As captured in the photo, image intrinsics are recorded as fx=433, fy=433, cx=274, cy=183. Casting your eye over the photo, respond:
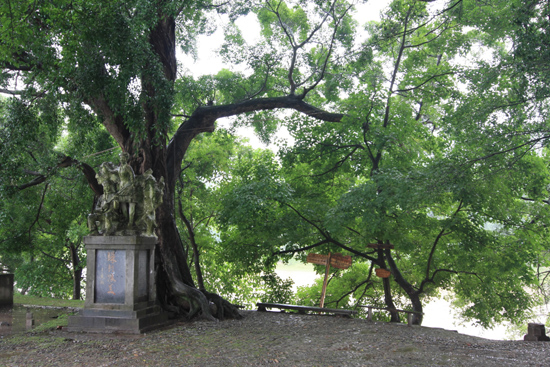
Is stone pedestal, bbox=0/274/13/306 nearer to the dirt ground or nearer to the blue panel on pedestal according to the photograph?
the dirt ground

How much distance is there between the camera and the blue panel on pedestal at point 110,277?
8221 mm

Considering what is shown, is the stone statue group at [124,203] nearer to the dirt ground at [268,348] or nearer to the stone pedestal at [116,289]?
the stone pedestal at [116,289]

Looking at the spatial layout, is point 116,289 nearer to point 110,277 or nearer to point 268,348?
point 110,277

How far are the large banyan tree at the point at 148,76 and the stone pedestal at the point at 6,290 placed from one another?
9.79 feet

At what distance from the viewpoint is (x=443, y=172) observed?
29.4ft

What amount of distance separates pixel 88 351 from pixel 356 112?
877cm

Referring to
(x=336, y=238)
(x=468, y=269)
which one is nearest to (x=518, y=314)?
(x=468, y=269)

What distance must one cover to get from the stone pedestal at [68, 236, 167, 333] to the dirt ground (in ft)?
1.11

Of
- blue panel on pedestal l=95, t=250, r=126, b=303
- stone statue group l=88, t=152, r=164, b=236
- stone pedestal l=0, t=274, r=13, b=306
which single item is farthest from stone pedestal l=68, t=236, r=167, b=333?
stone pedestal l=0, t=274, r=13, b=306

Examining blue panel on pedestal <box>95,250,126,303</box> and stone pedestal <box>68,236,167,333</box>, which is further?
blue panel on pedestal <box>95,250,126,303</box>

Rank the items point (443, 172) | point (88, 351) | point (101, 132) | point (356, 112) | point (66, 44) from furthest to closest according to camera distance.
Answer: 1. point (101, 132)
2. point (356, 112)
3. point (443, 172)
4. point (66, 44)
5. point (88, 351)

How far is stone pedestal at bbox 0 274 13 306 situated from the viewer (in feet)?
39.3

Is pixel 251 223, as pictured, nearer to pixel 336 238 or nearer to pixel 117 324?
pixel 336 238

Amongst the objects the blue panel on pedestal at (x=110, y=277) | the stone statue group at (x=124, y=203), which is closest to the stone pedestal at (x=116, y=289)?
the blue panel on pedestal at (x=110, y=277)
